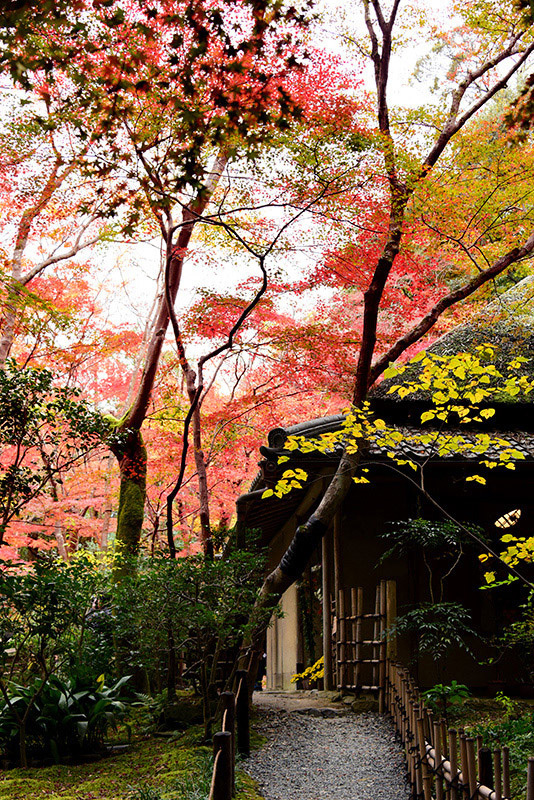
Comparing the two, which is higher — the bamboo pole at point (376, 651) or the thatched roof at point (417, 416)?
the thatched roof at point (417, 416)

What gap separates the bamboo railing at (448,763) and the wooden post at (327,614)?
10.2 ft

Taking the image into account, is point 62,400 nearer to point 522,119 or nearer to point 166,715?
point 166,715

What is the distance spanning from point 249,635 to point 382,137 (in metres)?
5.85

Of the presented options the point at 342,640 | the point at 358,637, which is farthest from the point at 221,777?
the point at 342,640

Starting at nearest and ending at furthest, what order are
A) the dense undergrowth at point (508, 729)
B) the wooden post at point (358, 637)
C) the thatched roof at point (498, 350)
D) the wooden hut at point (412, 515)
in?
the dense undergrowth at point (508, 729)
the wooden post at point (358, 637)
the wooden hut at point (412, 515)
the thatched roof at point (498, 350)

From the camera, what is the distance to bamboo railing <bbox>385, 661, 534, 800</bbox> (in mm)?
2873

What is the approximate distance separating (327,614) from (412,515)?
1.86m

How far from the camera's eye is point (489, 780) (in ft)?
9.84

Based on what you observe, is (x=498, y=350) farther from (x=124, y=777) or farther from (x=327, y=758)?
(x=124, y=777)

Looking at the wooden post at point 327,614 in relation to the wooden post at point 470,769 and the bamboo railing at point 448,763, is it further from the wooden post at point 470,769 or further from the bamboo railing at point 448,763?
Answer: the wooden post at point 470,769

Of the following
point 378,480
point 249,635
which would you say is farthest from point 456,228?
point 249,635

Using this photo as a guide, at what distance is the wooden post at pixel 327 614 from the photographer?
8.74 m

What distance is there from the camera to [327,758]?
5887 millimetres

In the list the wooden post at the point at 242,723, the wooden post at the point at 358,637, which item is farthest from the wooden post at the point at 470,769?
the wooden post at the point at 358,637
